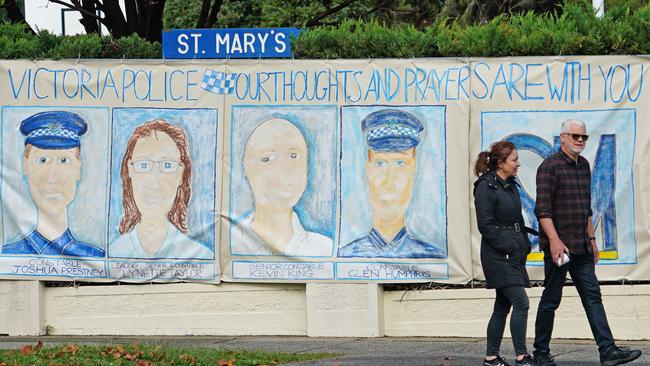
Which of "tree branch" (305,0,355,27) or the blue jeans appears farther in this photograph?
"tree branch" (305,0,355,27)

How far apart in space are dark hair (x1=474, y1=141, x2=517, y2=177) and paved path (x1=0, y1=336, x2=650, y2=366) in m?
1.50

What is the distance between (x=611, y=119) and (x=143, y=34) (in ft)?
21.9

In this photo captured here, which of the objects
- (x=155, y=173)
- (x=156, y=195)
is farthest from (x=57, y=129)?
(x=156, y=195)

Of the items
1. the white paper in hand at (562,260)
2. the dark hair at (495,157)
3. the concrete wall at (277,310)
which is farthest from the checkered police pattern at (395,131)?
the white paper in hand at (562,260)

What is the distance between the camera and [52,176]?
1170 centimetres

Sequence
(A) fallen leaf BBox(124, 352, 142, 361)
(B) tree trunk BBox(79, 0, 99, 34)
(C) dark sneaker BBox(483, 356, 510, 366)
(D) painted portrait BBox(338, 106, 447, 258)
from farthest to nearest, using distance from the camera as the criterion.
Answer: (B) tree trunk BBox(79, 0, 99, 34)
(D) painted portrait BBox(338, 106, 447, 258)
(A) fallen leaf BBox(124, 352, 142, 361)
(C) dark sneaker BBox(483, 356, 510, 366)

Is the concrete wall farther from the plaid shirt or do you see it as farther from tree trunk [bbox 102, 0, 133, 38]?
Answer: tree trunk [bbox 102, 0, 133, 38]

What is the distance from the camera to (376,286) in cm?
1111

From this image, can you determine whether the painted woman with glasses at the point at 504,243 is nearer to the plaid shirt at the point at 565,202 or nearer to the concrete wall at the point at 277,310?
the plaid shirt at the point at 565,202

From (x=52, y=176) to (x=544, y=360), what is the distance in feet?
17.7

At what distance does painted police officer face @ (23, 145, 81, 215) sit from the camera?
460 inches

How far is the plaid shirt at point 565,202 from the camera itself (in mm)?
8633

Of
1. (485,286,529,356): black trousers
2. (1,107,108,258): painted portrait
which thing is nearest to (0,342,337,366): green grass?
(485,286,529,356): black trousers

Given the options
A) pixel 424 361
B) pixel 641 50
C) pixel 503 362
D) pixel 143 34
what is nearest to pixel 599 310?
pixel 503 362
